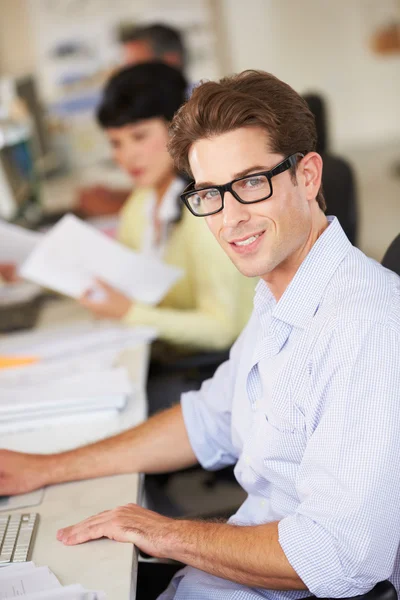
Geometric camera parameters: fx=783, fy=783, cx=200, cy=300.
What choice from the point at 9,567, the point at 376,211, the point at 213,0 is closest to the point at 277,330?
the point at 9,567

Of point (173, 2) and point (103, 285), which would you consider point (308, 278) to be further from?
point (173, 2)

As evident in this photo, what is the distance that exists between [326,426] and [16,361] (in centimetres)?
114

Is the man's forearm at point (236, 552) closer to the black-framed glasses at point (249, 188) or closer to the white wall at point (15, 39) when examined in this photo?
the black-framed glasses at point (249, 188)

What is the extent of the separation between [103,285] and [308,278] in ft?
3.58

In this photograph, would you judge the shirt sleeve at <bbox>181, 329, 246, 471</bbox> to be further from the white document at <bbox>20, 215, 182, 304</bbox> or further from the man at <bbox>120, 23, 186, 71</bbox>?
the man at <bbox>120, 23, 186, 71</bbox>

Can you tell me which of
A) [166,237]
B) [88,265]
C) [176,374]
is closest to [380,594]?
[176,374]

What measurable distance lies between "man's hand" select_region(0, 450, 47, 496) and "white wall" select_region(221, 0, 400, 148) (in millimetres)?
6409

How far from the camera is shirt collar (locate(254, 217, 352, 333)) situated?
113 centimetres

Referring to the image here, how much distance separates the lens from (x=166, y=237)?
7.62ft

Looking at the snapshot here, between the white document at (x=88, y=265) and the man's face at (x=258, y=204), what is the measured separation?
0.93m

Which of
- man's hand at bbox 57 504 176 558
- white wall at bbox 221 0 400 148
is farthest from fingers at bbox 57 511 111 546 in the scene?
white wall at bbox 221 0 400 148

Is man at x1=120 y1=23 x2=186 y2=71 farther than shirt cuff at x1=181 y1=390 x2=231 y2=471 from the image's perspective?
Yes

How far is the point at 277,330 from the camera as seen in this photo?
1.17 meters

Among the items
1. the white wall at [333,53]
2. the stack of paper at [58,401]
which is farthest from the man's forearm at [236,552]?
the white wall at [333,53]
